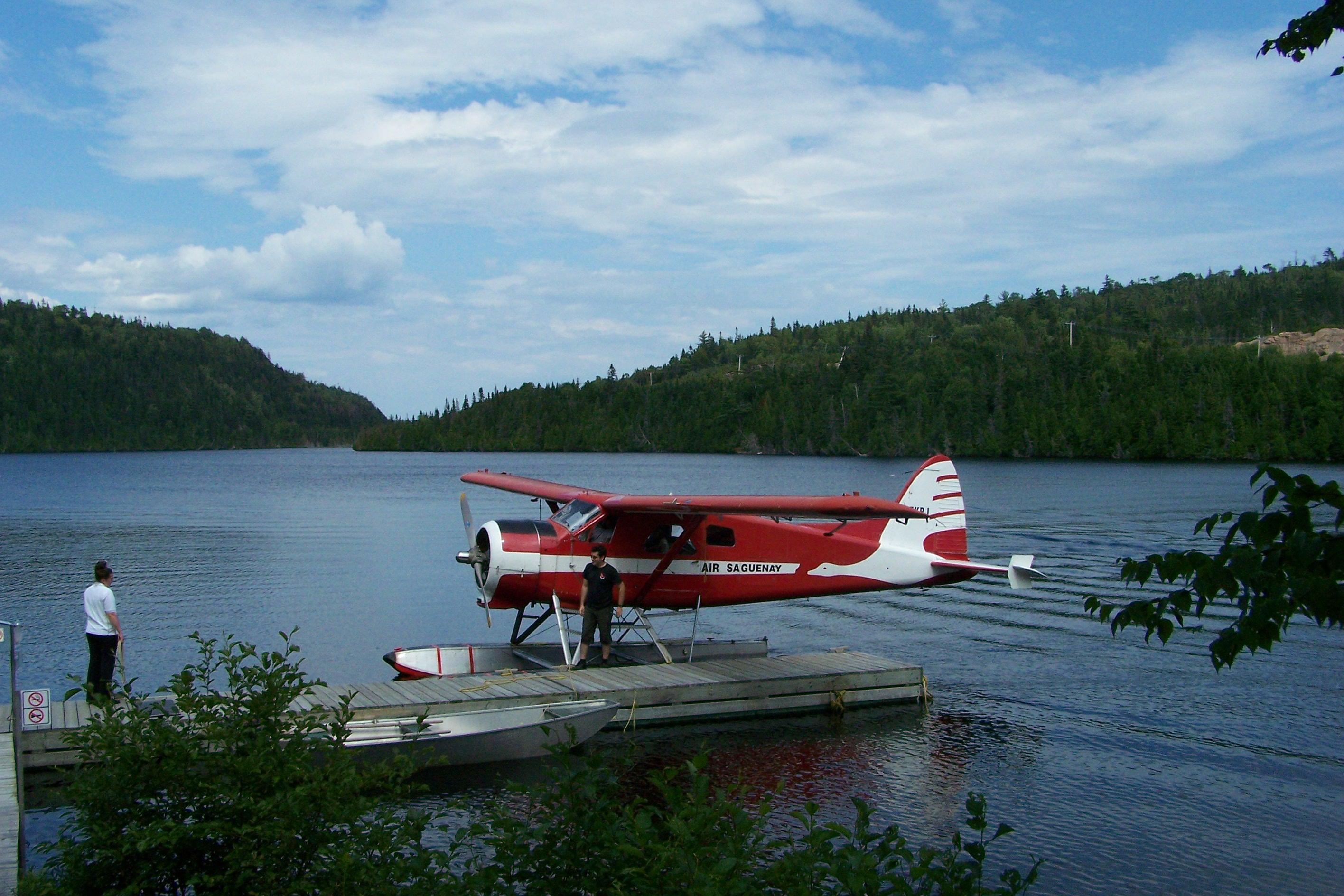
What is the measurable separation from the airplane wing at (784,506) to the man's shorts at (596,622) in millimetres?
1289

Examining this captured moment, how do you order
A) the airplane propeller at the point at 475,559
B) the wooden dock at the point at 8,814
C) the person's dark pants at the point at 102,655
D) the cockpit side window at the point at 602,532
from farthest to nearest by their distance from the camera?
the cockpit side window at the point at 602,532, the airplane propeller at the point at 475,559, the person's dark pants at the point at 102,655, the wooden dock at the point at 8,814

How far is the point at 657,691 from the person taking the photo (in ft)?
38.4

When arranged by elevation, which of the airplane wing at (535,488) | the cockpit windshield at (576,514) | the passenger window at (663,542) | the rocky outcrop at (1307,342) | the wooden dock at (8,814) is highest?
the rocky outcrop at (1307,342)

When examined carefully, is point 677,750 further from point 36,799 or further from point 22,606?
point 22,606

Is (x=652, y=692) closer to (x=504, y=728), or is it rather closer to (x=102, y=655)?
(x=504, y=728)

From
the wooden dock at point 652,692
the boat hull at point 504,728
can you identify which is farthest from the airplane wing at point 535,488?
the boat hull at point 504,728

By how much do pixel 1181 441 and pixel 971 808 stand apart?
111 meters

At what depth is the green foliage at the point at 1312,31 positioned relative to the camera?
13.6 ft

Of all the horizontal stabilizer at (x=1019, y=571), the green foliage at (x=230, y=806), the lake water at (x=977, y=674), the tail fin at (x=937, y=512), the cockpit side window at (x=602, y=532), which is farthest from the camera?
the tail fin at (x=937, y=512)

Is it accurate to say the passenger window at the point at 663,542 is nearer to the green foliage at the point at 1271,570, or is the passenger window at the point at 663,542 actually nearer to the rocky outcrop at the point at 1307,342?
the green foliage at the point at 1271,570

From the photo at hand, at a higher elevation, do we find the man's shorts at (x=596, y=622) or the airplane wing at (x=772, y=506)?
the airplane wing at (x=772, y=506)

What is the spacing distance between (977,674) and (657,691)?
6226 millimetres

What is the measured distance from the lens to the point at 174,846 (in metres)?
4.13

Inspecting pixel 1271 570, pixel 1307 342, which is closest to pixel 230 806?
pixel 1271 570
